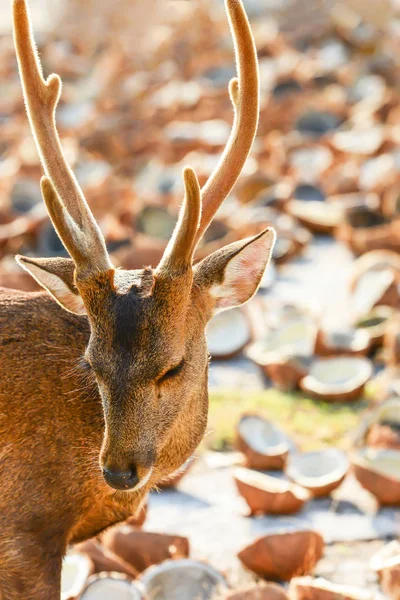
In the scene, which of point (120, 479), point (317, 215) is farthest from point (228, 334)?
point (120, 479)

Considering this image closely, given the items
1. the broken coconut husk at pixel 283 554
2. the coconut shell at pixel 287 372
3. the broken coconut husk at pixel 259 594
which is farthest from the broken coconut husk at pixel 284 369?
the broken coconut husk at pixel 259 594

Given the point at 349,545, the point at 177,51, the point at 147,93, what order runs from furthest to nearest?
the point at 177,51 → the point at 147,93 → the point at 349,545

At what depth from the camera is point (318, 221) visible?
935 cm

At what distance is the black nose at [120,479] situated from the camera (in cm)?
307

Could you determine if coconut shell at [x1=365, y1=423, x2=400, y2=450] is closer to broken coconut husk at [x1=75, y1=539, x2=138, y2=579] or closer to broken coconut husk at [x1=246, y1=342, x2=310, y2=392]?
broken coconut husk at [x1=246, y1=342, x2=310, y2=392]

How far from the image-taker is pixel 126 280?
3.25 m

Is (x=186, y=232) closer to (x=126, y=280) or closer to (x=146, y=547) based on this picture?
(x=126, y=280)

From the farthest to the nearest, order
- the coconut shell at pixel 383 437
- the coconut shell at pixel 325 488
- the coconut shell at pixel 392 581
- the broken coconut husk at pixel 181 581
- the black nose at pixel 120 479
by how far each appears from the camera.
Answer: the coconut shell at pixel 383 437 < the coconut shell at pixel 325 488 < the broken coconut husk at pixel 181 581 < the coconut shell at pixel 392 581 < the black nose at pixel 120 479

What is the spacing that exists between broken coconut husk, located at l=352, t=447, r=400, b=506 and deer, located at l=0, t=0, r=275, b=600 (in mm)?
1484

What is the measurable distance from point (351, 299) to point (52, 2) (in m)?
20.2

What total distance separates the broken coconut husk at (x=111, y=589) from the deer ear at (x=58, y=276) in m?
1.22

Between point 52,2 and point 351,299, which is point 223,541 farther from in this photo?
point 52,2

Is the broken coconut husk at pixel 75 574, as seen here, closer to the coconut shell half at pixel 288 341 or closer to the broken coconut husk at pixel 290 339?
the coconut shell half at pixel 288 341

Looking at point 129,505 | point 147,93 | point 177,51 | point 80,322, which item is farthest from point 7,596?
point 177,51
